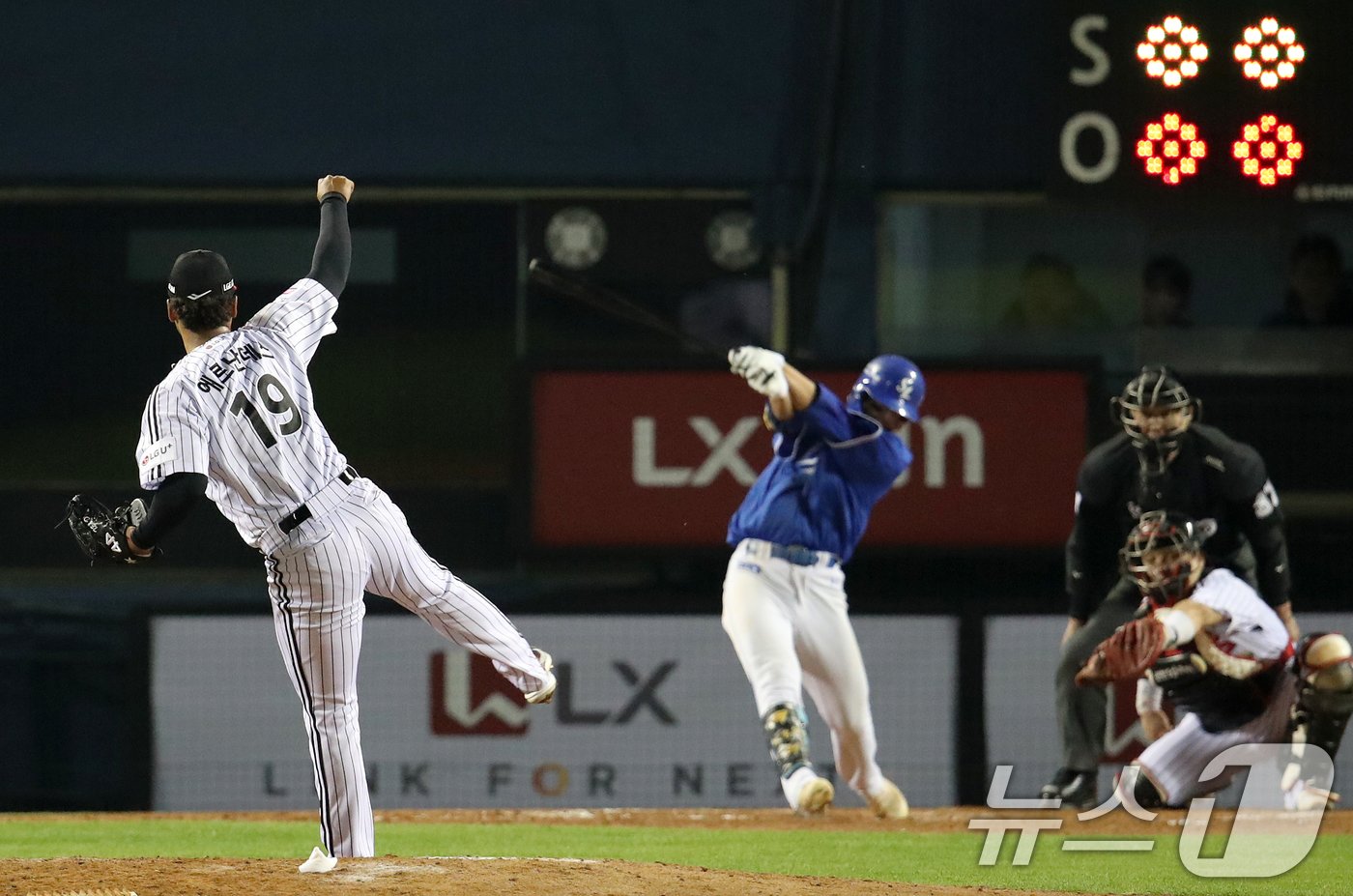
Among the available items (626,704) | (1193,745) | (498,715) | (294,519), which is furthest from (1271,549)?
(294,519)

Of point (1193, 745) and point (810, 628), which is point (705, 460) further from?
point (1193, 745)

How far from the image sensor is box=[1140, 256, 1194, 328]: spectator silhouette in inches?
410

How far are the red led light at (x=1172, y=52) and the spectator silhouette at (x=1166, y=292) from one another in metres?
1.46

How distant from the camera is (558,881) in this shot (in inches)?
230

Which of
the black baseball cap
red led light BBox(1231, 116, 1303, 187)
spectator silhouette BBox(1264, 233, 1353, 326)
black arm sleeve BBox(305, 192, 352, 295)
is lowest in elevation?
the black baseball cap

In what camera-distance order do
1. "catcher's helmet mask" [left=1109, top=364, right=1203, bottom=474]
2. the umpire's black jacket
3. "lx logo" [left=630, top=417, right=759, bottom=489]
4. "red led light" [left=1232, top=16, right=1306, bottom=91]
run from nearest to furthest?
"catcher's helmet mask" [left=1109, top=364, right=1203, bottom=474] < the umpire's black jacket < "red led light" [left=1232, top=16, right=1306, bottom=91] < "lx logo" [left=630, top=417, right=759, bottom=489]

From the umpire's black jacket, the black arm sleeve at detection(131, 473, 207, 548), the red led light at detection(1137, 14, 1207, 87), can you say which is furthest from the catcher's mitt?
the red led light at detection(1137, 14, 1207, 87)

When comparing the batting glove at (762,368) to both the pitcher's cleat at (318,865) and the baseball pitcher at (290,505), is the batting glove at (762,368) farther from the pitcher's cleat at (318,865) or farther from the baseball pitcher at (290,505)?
the pitcher's cleat at (318,865)

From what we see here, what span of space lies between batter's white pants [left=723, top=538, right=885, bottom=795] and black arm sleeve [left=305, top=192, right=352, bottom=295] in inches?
85.7

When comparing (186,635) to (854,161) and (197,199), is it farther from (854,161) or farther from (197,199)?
(854,161)

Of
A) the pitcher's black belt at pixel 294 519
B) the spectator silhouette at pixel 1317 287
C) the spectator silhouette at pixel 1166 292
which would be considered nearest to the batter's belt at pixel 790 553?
the pitcher's black belt at pixel 294 519

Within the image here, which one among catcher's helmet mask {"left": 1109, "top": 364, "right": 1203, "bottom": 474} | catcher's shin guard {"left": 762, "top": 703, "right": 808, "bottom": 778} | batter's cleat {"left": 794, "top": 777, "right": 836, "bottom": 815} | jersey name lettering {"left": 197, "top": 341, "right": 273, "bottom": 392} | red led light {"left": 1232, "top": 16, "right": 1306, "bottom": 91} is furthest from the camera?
red led light {"left": 1232, "top": 16, "right": 1306, "bottom": 91}

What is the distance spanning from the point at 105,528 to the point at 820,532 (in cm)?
293

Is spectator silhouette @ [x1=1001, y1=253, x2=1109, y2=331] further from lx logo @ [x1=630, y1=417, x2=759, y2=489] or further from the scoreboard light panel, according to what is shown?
lx logo @ [x1=630, y1=417, x2=759, y2=489]
